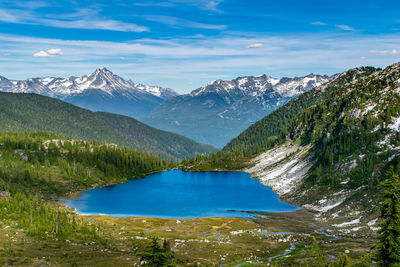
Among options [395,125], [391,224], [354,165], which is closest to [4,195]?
[354,165]

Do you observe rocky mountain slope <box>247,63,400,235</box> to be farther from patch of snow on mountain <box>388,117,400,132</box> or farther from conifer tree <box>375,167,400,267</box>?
conifer tree <box>375,167,400,267</box>

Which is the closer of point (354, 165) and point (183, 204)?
point (354, 165)

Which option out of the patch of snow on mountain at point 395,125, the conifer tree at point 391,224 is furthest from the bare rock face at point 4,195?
the patch of snow on mountain at point 395,125

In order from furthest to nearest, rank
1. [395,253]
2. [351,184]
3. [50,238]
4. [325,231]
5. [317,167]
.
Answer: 1. [317,167]
2. [351,184]
3. [325,231]
4. [50,238]
5. [395,253]

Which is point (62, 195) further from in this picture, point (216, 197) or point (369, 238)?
point (369, 238)

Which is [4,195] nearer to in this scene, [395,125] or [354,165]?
[354,165]

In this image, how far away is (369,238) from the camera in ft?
308

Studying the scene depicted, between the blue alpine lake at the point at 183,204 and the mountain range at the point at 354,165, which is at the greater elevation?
the mountain range at the point at 354,165

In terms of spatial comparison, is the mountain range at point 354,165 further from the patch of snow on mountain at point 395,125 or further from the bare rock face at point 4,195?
the bare rock face at point 4,195

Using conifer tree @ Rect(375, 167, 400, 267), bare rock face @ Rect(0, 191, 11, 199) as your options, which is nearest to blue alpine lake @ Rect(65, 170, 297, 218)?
bare rock face @ Rect(0, 191, 11, 199)

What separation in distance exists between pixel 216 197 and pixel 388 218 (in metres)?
151

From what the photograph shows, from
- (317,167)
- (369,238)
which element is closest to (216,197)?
(317,167)

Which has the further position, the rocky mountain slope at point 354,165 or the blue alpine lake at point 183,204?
the blue alpine lake at point 183,204

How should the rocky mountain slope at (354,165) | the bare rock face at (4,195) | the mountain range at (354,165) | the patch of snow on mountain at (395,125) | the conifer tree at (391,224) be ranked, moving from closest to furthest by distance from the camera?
the conifer tree at (391,224)
the rocky mountain slope at (354,165)
the mountain range at (354,165)
the bare rock face at (4,195)
the patch of snow on mountain at (395,125)
